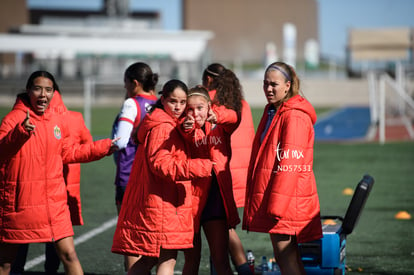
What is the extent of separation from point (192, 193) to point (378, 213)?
505 cm

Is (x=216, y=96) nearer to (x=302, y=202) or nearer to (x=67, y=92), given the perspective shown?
(x=302, y=202)

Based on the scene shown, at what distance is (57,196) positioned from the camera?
5.13 meters

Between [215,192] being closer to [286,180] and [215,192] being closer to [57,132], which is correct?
[286,180]

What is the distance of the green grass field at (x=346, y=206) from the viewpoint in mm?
6898

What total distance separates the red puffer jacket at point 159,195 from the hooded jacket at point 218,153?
0.67ft

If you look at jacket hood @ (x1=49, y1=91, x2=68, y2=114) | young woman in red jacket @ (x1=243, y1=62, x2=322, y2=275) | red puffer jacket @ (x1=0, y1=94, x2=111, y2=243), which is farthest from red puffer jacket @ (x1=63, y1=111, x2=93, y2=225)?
young woman in red jacket @ (x1=243, y1=62, x2=322, y2=275)

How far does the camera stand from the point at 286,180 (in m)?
4.78

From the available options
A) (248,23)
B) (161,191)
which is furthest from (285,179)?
(248,23)

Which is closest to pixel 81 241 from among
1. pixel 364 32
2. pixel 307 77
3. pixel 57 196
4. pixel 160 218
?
pixel 57 196

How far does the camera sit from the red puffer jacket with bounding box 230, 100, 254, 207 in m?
5.98

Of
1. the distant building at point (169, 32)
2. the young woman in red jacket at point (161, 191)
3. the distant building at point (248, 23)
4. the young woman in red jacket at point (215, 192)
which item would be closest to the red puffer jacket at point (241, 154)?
the young woman in red jacket at point (215, 192)

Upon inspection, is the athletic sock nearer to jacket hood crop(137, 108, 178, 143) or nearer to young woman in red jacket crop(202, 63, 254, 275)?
young woman in red jacket crop(202, 63, 254, 275)

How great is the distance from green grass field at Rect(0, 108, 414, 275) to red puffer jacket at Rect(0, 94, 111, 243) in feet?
5.39

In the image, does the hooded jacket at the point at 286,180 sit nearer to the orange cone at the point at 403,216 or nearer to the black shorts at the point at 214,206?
the black shorts at the point at 214,206
